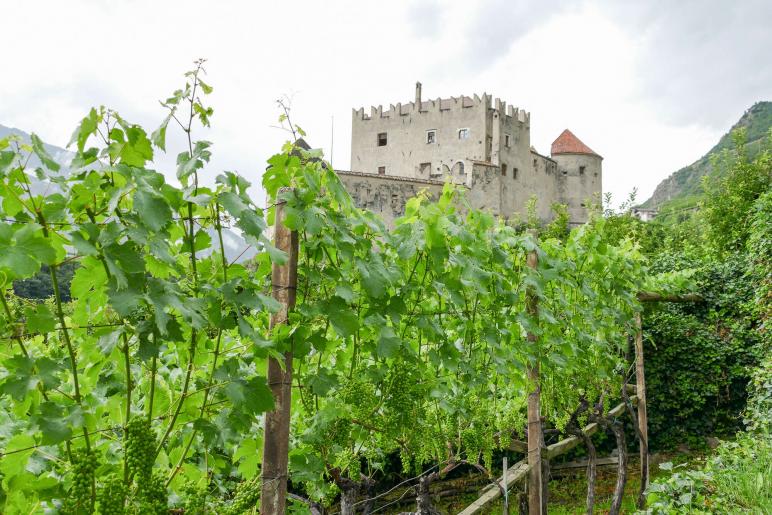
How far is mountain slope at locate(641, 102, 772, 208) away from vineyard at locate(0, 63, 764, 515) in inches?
3291

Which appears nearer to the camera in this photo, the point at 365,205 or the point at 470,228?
the point at 470,228

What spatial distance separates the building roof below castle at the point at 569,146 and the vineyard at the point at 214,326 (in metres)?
39.8

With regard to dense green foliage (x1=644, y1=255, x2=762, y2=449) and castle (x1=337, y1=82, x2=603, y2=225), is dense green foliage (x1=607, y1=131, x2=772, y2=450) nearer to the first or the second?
dense green foliage (x1=644, y1=255, x2=762, y2=449)

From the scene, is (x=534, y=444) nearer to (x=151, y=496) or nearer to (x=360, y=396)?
(x=360, y=396)

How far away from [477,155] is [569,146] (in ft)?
26.9

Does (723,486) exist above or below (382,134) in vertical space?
below

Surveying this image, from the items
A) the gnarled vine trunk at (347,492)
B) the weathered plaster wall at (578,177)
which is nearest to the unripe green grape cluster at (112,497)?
the gnarled vine trunk at (347,492)

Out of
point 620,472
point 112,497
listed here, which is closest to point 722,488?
point 620,472

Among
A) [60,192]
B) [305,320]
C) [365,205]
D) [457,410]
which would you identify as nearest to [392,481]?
[457,410]

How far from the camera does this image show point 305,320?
Answer: 82.0 inches

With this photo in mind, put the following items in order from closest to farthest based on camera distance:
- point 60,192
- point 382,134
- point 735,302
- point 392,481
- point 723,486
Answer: point 60,192, point 723,486, point 392,481, point 735,302, point 382,134

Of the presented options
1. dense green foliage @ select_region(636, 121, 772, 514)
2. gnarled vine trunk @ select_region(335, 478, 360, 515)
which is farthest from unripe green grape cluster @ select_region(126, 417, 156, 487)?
dense green foliage @ select_region(636, 121, 772, 514)

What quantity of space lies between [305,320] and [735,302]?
8.92 meters

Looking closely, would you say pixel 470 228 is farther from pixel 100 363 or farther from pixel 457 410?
pixel 100 363
